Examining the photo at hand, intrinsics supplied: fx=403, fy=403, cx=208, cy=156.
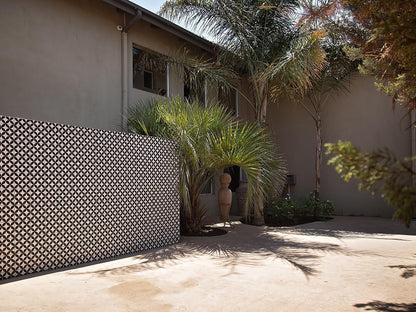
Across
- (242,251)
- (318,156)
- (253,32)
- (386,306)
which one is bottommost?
(386,306)

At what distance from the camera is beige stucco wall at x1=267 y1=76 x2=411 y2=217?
11496 mm

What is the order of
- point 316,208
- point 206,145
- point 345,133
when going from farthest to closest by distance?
point 345,133 → point 316,208 → point 206,145

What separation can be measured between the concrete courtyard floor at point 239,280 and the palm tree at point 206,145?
1.20 m

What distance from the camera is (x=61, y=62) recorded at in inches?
309

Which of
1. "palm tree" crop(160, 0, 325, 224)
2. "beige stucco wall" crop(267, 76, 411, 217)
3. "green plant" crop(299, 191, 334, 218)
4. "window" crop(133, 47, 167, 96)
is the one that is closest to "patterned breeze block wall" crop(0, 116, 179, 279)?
"window" crop(133, 47, 167, 96)

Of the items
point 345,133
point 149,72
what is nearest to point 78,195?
point 149,72

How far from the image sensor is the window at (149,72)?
977 centimetres

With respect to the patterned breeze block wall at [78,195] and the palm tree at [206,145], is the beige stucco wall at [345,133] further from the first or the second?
the patterned breeze block wall at [78,195]

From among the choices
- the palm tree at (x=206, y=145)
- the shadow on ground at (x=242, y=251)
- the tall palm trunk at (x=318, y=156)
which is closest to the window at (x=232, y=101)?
the tall palm trunk at (x=318, y=156)

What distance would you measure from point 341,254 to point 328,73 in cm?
656

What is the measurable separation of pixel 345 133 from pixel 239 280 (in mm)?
8603

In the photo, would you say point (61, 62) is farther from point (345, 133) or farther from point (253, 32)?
point (345, 133)

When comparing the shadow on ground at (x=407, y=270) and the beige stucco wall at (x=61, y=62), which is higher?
the beige stucco wall at (x=61, y=62)

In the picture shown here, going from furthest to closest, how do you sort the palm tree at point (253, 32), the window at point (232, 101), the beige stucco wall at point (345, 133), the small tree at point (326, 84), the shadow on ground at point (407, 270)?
→ the window at point (232, 101) → the beige stucco wall at point (345, 133) → the small tree at point (326, 84) → the palm tree at point (253, 32) → the shadow on ground at point (407, 270)
